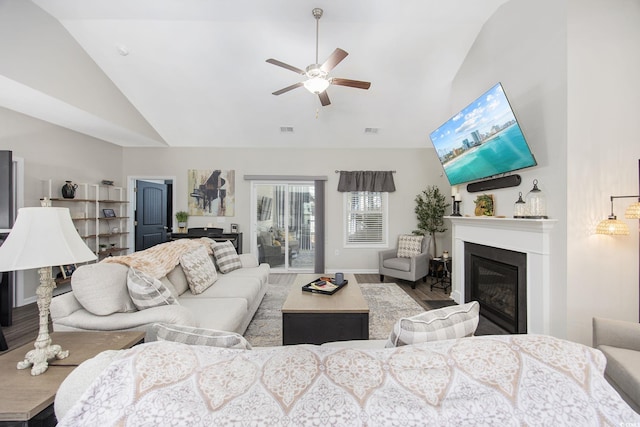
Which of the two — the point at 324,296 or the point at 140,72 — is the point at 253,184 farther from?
the point at 324,296

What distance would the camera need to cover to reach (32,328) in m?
2.88

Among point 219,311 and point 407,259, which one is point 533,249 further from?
A: point 219,311

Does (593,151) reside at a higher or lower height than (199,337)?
higher

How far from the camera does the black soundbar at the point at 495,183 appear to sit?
268 cm

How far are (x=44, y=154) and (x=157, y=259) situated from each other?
302 centimetres

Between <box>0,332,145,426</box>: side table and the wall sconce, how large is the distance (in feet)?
10.8

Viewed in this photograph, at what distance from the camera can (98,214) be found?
456 cm

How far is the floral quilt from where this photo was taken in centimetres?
66

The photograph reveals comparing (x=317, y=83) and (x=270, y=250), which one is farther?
(x=270, y=250)

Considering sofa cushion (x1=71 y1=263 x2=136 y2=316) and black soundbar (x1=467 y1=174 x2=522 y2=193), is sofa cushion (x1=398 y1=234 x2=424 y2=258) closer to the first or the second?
black soundbar (x1=467 y1=174 x2=522 y2=193)

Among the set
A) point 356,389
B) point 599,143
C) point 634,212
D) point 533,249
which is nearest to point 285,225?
point 533,249

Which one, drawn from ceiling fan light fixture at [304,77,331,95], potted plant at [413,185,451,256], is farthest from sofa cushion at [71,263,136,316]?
potted plant at [413,185,451,256]

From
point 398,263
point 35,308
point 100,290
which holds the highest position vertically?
point 100,290

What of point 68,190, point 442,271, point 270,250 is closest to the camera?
point 68,190
